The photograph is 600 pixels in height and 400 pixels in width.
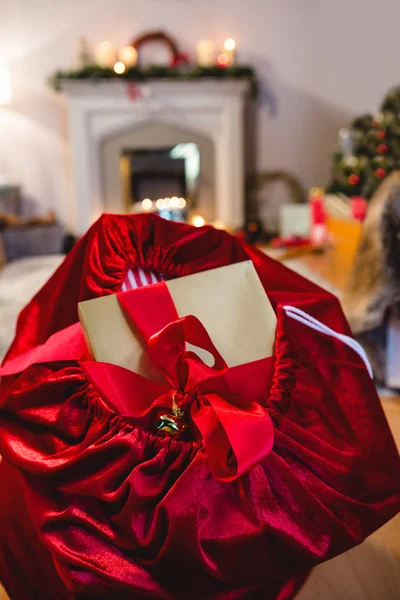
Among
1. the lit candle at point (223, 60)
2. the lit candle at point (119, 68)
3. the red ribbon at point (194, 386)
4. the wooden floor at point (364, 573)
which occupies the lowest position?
the wooden floor at point (364, 573)

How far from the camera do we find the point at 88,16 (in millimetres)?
3674

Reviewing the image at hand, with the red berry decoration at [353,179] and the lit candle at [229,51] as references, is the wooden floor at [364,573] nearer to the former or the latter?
the red berry decoration at [353,179]

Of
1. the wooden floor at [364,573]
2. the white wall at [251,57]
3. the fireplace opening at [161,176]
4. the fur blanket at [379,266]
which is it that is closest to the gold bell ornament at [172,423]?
the wooden floor at [364,573]

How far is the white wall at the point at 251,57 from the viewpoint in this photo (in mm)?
3656

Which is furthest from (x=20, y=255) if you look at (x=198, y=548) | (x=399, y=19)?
(x=399, y=19)

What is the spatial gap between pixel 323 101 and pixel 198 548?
3.86 m

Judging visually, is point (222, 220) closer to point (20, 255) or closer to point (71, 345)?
point (20, 255)

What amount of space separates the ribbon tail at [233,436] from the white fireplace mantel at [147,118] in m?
3.21

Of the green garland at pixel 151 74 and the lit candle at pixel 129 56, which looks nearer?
the green garland at pixel 151 74

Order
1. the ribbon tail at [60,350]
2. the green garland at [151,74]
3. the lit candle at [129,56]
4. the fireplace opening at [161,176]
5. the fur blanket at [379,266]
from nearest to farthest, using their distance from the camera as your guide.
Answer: the ribbon tail at [60,350] → the fur blanket at [379,266] → the green garland at [151,74] → the lit candle at [129,56] → the fireplace opening at [161,176]

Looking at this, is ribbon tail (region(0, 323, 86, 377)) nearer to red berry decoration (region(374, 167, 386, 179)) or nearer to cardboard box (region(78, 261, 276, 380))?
cardboard box (region(78, 261, 276, 380))

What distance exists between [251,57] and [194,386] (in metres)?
3.67

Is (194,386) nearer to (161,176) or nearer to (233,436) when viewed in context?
(233,436)

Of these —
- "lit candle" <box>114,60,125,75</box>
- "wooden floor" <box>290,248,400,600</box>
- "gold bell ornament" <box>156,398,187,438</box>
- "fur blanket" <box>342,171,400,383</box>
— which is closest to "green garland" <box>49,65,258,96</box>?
"lit candle" <box>114,60,125,75</box>
